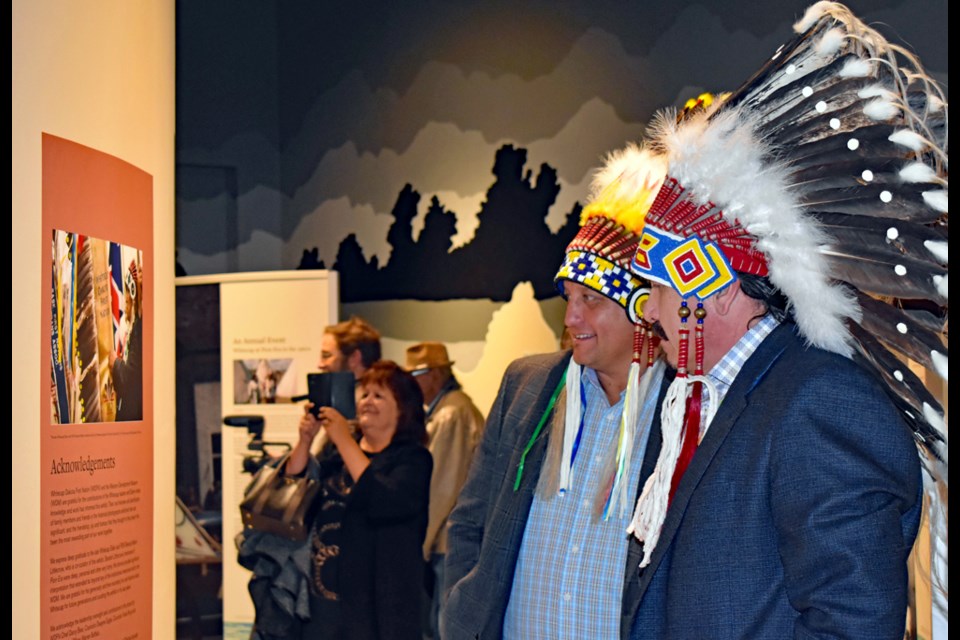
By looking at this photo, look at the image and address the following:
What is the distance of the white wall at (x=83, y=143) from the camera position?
2.17 meters

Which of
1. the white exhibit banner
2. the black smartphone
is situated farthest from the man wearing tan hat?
the white exhibit banner

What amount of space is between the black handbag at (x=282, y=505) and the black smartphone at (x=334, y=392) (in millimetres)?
317

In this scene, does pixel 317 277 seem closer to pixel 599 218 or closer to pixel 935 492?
pixel 599 218

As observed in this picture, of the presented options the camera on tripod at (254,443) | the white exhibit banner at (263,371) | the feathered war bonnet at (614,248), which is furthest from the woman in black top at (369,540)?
the feathered war bonnet at (614,248)

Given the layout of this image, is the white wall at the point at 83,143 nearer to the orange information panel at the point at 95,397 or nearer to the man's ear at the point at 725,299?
the orange information panel at the point at 95,397

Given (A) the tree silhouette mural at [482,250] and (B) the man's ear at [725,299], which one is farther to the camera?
(A) the tree silhouette mural at [482,250]

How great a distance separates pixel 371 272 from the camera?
6.62 metres

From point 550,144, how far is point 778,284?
13.1ft

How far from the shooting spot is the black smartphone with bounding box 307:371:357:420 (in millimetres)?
5164

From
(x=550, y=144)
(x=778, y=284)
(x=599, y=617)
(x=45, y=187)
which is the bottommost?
(x=599, y=617)

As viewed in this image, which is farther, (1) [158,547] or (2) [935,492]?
(1) [158,547]

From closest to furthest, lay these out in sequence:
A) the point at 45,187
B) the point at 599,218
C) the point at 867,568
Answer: the point at 867,568 < the point at 45,187 < the point at 599,218

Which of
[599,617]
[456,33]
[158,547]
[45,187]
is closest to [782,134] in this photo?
[599,617]

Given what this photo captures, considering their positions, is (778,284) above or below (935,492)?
above
